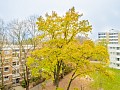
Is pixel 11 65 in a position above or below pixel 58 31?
below

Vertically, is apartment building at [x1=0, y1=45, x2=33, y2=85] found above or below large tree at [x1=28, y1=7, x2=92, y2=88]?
below

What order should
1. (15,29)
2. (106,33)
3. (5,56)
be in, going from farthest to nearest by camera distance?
1. (106,33)
2. (5,56)
3. (15,29)

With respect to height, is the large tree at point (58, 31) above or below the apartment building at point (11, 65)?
above

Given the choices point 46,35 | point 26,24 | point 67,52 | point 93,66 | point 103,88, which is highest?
point 26,24

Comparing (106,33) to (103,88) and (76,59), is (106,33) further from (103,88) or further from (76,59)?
(76,59)

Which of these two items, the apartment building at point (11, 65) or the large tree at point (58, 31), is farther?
the apartment building at point (11, 65)

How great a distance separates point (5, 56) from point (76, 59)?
28.4m

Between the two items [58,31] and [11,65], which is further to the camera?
[11,65]

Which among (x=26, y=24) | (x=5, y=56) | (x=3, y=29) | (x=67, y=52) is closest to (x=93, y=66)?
(x=67, y=52)

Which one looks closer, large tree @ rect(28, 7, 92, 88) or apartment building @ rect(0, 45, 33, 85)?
large tree @ rect(28, 7, 92, 88)

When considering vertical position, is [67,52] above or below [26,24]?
below

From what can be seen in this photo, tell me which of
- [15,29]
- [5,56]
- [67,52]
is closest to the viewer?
[67,52]

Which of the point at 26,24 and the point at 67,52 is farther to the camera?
the point at 26,24

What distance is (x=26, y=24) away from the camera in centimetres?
3359
